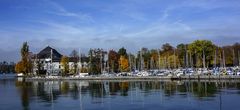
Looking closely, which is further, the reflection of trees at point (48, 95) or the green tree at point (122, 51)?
the green tree at point (122, 51)

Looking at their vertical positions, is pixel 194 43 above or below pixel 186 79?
above

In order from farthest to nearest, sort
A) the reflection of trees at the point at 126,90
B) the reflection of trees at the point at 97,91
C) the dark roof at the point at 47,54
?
1. the dark roof at the point at 47,54
2. the reflection of trees at the point at 97,91
3. the reflection of trees at the point at 126,90

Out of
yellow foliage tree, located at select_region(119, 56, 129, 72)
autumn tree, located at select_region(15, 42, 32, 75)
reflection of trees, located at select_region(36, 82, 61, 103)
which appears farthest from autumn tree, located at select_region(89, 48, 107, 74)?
reflection of trees, located at select_region(36, 82, 61, 103)

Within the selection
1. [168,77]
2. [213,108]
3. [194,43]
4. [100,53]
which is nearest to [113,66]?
[100,53]

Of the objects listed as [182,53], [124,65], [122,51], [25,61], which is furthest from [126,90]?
[122,51]

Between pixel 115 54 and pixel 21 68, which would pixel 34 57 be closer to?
pixel 21 68

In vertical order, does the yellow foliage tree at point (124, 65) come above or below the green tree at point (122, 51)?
below

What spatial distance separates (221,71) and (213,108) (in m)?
58.3

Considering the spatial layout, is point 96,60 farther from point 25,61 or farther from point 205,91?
point 205,91

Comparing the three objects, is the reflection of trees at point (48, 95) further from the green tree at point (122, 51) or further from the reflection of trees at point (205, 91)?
the green tree at point (122, 51)

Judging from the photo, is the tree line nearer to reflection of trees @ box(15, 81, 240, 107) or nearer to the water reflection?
reflection of trees @ box(15, 81, 240, 107)

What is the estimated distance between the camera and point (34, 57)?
491 feet

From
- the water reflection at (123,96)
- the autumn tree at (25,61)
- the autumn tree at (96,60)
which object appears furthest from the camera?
the autumn tree at (25,61)

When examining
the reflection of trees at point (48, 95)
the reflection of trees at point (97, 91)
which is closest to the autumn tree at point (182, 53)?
the reflection of trees at point (97, 91)
